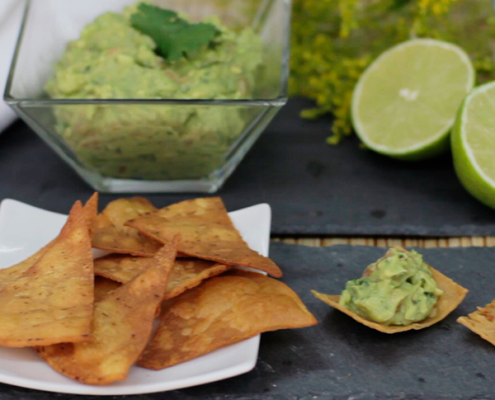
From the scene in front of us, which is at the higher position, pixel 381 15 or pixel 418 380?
pixel 381 15

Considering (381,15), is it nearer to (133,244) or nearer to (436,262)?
(436,262)

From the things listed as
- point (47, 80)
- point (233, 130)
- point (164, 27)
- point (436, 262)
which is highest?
point (164, 27)

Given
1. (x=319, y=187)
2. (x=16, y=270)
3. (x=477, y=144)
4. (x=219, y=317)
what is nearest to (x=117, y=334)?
(x=219, y=317)

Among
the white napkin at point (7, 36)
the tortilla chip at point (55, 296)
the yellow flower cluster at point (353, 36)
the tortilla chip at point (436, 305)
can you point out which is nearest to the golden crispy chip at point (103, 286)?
the tortilla chip at point (55, 296)

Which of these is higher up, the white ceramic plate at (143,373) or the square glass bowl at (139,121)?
the square glass bowl at (139,121)

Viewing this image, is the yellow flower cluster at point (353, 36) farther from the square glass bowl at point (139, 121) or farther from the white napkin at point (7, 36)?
the white napkin at point (7, 36)

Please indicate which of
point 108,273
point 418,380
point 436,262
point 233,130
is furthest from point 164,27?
point 418,380
